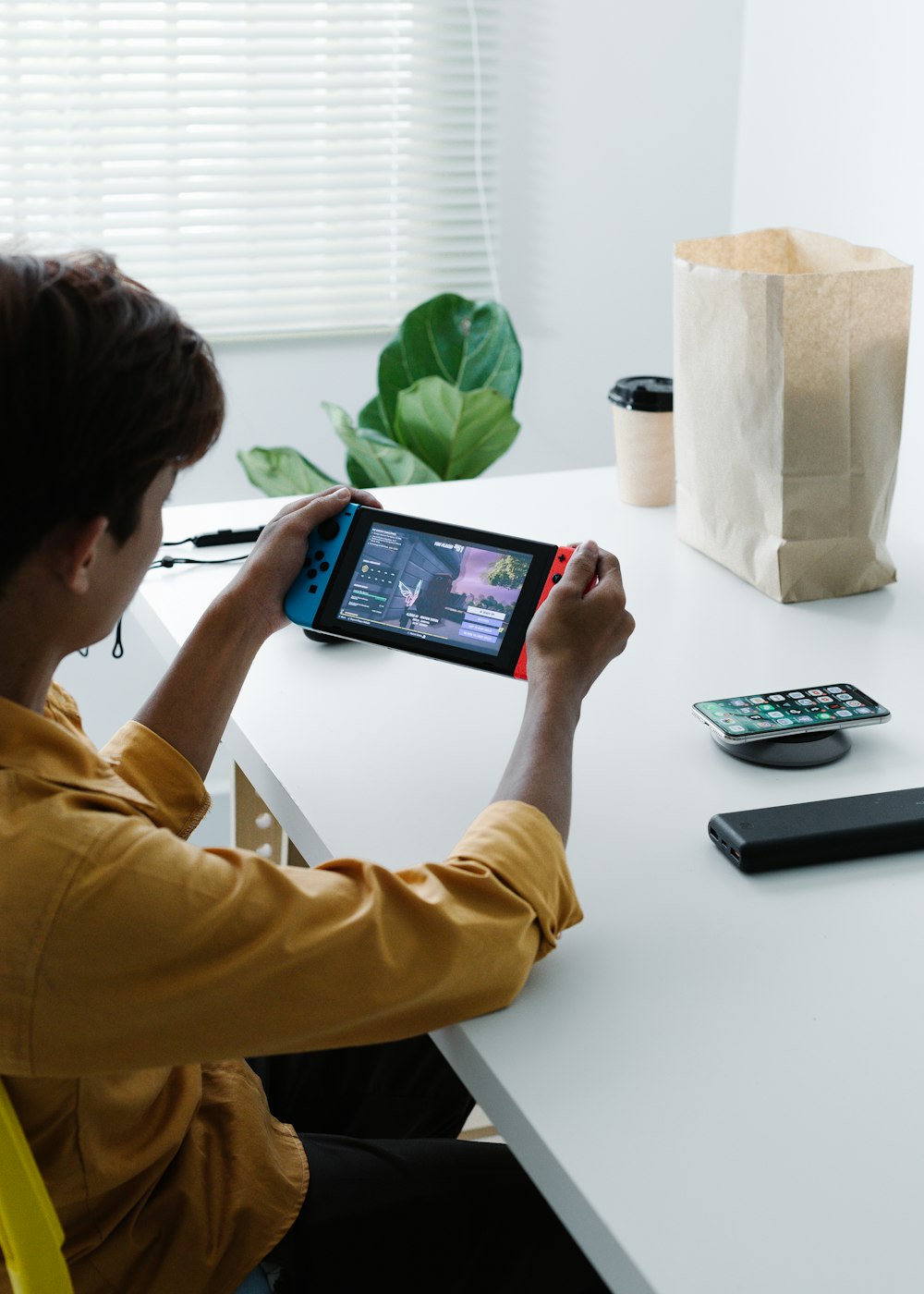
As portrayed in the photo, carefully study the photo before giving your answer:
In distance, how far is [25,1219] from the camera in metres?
0.61

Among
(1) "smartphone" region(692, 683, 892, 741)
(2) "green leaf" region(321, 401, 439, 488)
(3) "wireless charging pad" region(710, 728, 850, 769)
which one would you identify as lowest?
(3) "wireless charging pad" region(710, 728, 850, 769)

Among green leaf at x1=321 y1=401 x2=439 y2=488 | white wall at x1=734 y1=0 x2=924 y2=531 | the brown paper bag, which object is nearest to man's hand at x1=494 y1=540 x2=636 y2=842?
the brown paper bag

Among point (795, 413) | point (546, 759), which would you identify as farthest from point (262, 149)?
point (546, 759)

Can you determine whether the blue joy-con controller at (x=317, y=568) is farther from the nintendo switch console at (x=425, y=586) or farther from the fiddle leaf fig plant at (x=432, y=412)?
the fiddle leaf fig plant at (x=432, y=412)

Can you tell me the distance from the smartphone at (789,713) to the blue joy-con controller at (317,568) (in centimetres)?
30

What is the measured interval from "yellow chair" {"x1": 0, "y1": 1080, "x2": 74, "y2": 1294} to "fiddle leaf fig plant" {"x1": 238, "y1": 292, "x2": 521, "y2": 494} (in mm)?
1219

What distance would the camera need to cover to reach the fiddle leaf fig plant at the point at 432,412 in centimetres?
180

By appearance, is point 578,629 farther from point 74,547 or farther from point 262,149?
point 262,149

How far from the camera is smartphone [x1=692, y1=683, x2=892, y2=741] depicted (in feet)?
3.20

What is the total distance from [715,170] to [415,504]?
135 centimetres

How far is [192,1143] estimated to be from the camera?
0.79 metres

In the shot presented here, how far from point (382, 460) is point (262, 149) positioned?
822 mm

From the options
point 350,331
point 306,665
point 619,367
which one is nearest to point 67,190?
point 350,331

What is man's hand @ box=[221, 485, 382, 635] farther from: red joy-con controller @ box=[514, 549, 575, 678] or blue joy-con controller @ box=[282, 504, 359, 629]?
red joy-con controller @ box=[514, 549, 575, 678]
